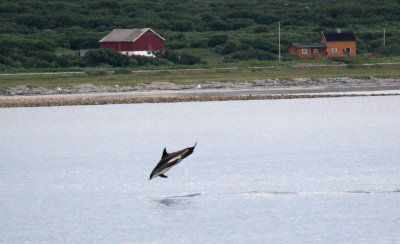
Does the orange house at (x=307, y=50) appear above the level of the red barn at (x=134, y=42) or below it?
below

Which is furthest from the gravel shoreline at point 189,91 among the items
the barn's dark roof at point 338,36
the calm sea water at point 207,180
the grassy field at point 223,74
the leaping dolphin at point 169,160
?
the leaping dolphin at point 169,160

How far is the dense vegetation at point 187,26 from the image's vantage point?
9231 centimetres

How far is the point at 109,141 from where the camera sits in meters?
43.3

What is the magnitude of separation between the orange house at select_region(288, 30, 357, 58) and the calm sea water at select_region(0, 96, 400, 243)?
1833 inches

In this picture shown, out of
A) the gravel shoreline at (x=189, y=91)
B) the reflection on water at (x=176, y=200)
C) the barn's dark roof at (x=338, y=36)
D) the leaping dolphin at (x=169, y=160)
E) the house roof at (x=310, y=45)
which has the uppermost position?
the leaping dolphin at (x=169, y=160)

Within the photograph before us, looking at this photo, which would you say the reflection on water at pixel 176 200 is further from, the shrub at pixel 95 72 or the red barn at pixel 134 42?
the red barn at pixel 134 42

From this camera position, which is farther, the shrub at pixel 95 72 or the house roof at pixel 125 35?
the house roof at pixel 125 35

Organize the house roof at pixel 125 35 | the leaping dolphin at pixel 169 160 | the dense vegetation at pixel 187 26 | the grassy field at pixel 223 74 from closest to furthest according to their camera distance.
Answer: the leaping dolphin at pixel 169 160 < the grassy field at pixel 223 74 < the dense vegetation at pixel 187 26 < the house roof at pixel 125 35

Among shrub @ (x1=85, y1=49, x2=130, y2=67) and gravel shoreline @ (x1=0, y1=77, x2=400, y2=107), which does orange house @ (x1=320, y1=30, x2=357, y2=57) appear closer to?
shrub @ (x1=85, y1=49, x2=130, y2=67)

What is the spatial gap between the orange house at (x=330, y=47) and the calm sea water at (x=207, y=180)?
46569 mm

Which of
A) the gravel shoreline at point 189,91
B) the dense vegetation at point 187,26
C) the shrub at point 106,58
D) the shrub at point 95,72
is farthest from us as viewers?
the dense vegetation at point 187,26

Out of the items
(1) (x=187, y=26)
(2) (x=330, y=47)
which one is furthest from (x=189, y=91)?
(1) (x=187, y=26)

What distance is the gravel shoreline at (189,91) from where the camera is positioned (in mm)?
59281

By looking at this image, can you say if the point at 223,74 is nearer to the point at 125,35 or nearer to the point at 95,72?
the point at 95,72
